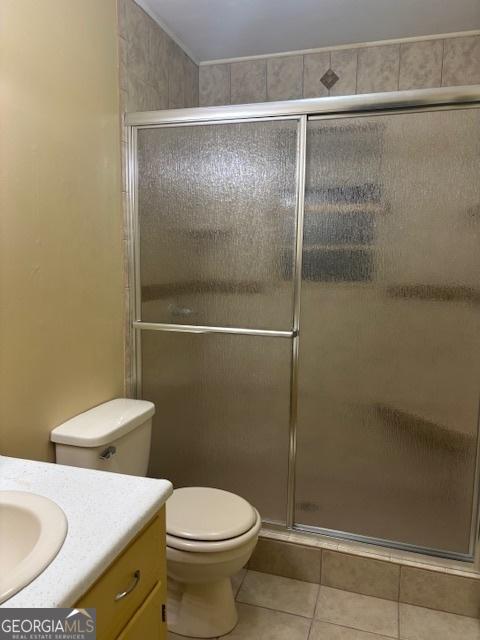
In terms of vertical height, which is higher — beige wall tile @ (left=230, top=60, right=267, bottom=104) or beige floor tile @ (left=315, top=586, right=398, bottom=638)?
beige wall tile @ (left=230, top=60, right=267, bottom=104)

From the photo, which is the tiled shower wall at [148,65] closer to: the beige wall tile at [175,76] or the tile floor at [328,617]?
the beige wall tile at [175,76]

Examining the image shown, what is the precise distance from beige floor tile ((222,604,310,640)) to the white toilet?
0.05 m

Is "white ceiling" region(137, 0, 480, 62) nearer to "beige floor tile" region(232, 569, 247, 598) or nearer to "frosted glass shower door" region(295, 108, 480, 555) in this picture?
"frosted glass shower door" region(295, 108, 480, 555)

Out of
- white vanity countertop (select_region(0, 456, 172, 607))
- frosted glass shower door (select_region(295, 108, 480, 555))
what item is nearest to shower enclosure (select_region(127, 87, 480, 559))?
frosted glass shower door (select_region(295, 108, 480, 555))

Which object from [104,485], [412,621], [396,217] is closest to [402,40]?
[396,217]

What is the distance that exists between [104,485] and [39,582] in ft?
1.05

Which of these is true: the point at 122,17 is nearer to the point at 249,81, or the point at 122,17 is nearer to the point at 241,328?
the point at 249,81

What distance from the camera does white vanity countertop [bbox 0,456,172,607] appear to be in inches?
28.8

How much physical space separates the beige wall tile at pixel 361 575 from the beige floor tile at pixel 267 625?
0.22 metres

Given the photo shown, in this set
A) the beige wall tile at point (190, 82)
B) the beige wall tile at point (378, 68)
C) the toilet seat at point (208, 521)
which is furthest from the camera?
the beige wall tile at point (190, 82)

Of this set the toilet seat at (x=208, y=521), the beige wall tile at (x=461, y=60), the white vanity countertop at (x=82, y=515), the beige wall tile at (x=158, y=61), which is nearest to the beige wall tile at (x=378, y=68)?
the beige wall tile at (x=461, y=60)

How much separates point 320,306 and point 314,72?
1.39m

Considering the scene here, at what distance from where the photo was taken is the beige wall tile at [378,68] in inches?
90.0

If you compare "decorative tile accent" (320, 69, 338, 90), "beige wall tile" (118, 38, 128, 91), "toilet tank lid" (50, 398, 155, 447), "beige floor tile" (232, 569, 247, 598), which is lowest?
"beige floor tile" (232, 569, 247, 598)
